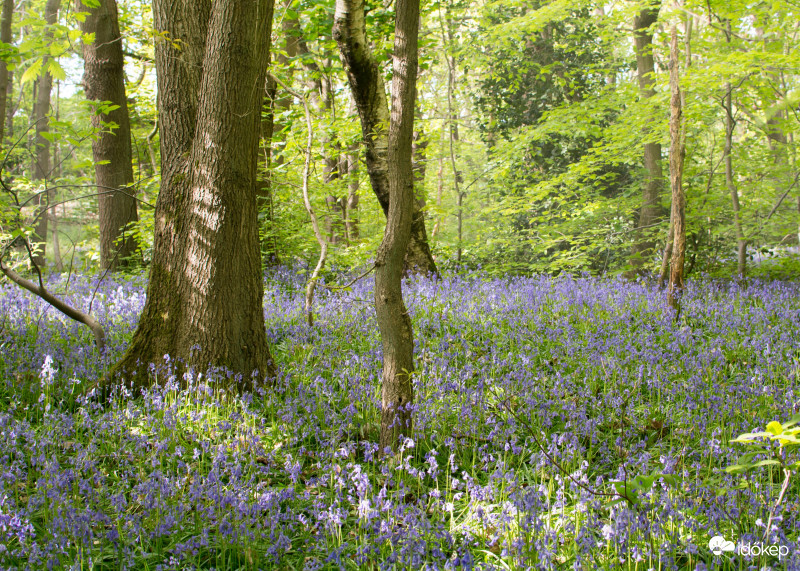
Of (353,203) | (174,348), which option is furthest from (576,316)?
(353,203)

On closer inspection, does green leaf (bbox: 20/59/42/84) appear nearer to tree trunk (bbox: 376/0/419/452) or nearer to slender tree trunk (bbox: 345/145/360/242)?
tree trunk (bbox: 376/0/419/452)

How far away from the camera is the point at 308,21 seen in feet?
24.6

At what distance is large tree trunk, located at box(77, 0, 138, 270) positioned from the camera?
29.3 ft

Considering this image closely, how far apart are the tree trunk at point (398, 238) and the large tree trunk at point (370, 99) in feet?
10.5

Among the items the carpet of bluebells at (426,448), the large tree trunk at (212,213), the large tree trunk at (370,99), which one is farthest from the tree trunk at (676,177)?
the large tree trunk at (212,213)

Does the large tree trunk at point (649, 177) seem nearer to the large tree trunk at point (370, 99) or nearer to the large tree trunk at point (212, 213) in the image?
the large tree trunk at point (370, 99)

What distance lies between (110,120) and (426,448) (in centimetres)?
909

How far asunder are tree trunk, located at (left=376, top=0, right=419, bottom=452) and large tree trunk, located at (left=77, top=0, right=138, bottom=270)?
7.20 metres

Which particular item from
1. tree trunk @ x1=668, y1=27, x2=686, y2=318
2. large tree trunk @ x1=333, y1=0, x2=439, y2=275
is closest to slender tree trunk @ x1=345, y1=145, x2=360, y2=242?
large tree trunk @ x1=333, y1=0, x2=439, y2=275

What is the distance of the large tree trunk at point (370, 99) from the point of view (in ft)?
21.4

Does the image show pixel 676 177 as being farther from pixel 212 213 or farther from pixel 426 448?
pixel 212 213

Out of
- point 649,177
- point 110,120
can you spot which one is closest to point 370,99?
point 110,120

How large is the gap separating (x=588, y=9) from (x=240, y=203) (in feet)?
44.0

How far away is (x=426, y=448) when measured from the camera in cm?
338
